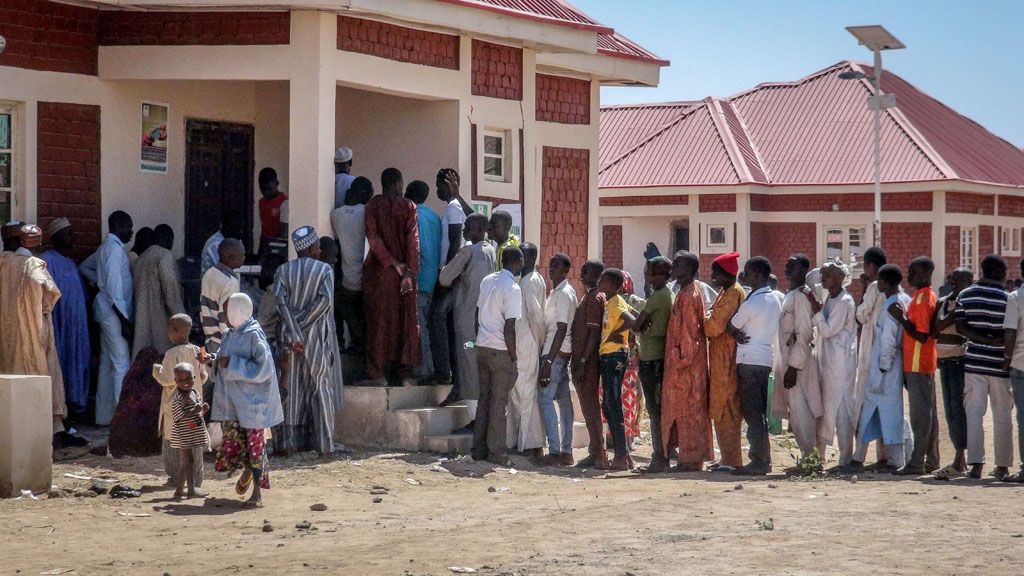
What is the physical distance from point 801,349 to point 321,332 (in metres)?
3.66

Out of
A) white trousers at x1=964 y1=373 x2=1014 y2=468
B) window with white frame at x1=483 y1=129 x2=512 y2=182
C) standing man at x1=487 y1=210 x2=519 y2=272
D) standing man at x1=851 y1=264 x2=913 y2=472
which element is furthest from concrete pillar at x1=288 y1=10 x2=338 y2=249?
white trousers at x1=964 y1=373 x2=1014 y2=468

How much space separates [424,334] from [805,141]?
20.7 meters

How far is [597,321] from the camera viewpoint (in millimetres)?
10102

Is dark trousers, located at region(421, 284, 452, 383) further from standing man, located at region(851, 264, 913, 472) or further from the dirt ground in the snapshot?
standing man, located at region(851, 264, 913, 472)

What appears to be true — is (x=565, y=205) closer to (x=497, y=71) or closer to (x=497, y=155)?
(x=497, y=155)

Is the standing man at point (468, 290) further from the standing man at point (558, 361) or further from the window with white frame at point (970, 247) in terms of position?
the window with white frame at point (970, 247)

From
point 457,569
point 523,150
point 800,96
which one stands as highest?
point 800,96

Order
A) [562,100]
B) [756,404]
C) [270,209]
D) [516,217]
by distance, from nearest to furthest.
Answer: [756,404] → [270,209] → [516,217] → [562,100]

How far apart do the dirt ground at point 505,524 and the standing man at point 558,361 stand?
1.76ft

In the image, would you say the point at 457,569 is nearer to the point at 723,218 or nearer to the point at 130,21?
the point at 130,21

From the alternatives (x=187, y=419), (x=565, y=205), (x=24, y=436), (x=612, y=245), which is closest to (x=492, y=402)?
(x=187, y=419)

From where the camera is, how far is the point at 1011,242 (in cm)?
3048

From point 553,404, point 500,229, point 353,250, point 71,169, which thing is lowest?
point 553,404

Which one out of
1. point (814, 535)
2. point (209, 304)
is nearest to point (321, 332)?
point (209, 304)
